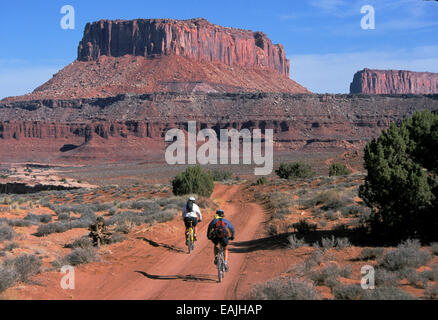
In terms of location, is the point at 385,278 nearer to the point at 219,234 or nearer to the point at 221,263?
the point at 221,263

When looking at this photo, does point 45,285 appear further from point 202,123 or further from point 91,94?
point 91,94

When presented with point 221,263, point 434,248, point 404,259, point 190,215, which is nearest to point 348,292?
point 404,259

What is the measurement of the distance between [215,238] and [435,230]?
624cm

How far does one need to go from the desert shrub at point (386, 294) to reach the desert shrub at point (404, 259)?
1.90m

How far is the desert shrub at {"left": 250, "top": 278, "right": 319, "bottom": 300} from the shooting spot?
7.37 m

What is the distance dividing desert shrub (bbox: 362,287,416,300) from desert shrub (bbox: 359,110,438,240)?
5053 mm

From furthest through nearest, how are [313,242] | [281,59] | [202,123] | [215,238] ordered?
[281,59] < [202,123] < [313,242] < [215,238]

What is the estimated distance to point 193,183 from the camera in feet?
98.4

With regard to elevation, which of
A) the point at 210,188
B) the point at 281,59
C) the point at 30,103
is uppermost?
the point at 281,59

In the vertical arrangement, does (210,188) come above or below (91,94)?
below

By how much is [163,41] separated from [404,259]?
477 ft
